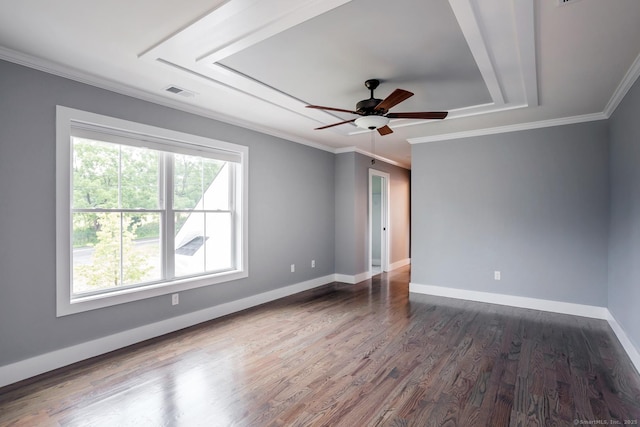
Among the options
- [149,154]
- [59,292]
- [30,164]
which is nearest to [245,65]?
[149,154]

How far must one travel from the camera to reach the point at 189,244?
3.97 m

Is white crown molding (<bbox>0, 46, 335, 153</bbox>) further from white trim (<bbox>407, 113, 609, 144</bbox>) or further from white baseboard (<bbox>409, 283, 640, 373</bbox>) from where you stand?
white baseboard (<bbox>409, 283, 640, 373</bbox>)

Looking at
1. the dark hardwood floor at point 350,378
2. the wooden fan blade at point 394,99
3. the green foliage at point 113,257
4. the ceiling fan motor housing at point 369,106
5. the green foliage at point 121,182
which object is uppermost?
the ceiling fan motor housing at point 369,106

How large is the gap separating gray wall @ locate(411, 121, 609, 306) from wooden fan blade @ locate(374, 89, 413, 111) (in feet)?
8.68

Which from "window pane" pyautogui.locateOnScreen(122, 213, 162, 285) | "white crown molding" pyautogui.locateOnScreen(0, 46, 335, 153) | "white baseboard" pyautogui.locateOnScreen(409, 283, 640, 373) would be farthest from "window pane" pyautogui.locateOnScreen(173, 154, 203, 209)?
"white baseboard" pyautogui.locateOnScreen(409, 283, 640, 373)

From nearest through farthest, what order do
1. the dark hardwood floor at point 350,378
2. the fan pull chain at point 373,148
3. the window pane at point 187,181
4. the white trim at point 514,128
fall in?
the dark hardwood floor at point 350,378 → the window pane at point 187,181 → the white trim at point 514,128 → the fan pull chain at point 373,148

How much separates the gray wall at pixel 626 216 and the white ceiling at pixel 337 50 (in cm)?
27

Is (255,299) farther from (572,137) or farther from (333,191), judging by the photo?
(572,137)

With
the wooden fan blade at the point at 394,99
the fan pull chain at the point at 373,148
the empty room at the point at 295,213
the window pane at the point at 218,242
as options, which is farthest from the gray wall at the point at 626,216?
the window pane at the point at 218,242

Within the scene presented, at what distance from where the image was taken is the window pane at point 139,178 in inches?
131

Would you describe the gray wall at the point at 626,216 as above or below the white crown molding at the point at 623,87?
below

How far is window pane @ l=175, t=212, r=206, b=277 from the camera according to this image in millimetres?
3833

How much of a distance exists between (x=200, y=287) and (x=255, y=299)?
0.93 m

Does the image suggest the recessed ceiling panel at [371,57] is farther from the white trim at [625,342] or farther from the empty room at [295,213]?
the white trim at [625,342]
